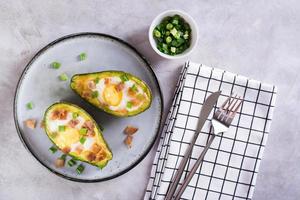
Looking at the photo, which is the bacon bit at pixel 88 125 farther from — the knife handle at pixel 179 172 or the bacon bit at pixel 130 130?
the knife handle at pixel 179 172

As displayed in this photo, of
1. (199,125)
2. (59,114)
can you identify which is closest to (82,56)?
(59,114)

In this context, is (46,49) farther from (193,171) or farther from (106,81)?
(193,171)

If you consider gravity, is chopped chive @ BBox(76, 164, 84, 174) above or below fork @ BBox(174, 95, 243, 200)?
below

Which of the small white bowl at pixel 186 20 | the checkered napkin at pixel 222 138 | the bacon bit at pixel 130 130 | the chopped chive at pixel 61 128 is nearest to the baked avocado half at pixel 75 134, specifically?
the chopped chive at pixel 61 128

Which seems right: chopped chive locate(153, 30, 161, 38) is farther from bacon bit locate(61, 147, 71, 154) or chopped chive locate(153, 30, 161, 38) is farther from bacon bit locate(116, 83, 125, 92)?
bacon bit locate(61, 147, 71, 154)

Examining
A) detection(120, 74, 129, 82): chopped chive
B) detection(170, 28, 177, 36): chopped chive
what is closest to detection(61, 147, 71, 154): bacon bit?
detection(120, 74, 129, 82): chopped chive
